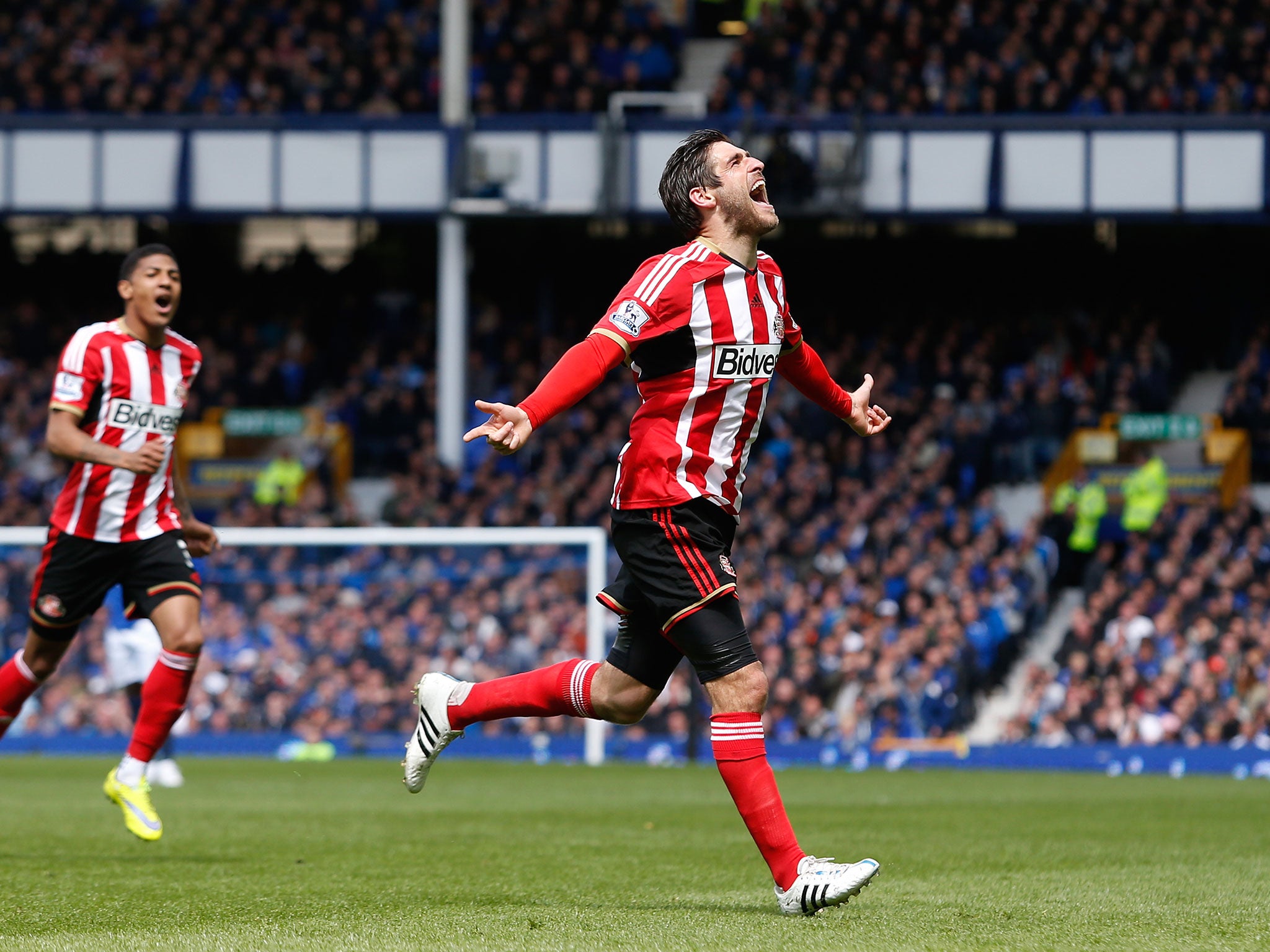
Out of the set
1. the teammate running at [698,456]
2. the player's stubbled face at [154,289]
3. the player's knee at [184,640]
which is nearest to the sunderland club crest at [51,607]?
the player's knee at [184,640]

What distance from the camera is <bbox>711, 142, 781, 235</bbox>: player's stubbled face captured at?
18.3 ft

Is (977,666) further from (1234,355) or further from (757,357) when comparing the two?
(757,357)

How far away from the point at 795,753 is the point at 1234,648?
415 cm

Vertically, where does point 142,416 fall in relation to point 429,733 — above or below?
above

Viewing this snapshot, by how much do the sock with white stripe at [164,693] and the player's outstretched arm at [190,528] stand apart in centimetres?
57

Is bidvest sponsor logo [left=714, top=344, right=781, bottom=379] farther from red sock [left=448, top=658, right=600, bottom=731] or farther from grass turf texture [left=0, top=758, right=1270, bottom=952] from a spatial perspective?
grass turf texture [left=0, top=758, right=1270, bottom=952]

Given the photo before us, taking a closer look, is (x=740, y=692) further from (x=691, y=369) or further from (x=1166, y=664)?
(x=1166, y=664)

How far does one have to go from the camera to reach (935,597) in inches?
733

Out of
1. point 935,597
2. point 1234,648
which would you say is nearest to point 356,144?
point 935,597

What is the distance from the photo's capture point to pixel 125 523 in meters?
7.43

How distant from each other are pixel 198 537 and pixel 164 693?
0.78 m

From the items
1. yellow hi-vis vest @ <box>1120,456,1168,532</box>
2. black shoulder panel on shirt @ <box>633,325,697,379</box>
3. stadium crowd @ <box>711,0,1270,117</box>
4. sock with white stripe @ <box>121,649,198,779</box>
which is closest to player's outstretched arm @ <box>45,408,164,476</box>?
sock with white stripe @ <box>121,649,198,779</box>

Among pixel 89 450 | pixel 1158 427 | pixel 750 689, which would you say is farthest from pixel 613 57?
pixel 750 689

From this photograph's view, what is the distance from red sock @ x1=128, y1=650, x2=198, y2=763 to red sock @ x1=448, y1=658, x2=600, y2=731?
1826 millimetres
